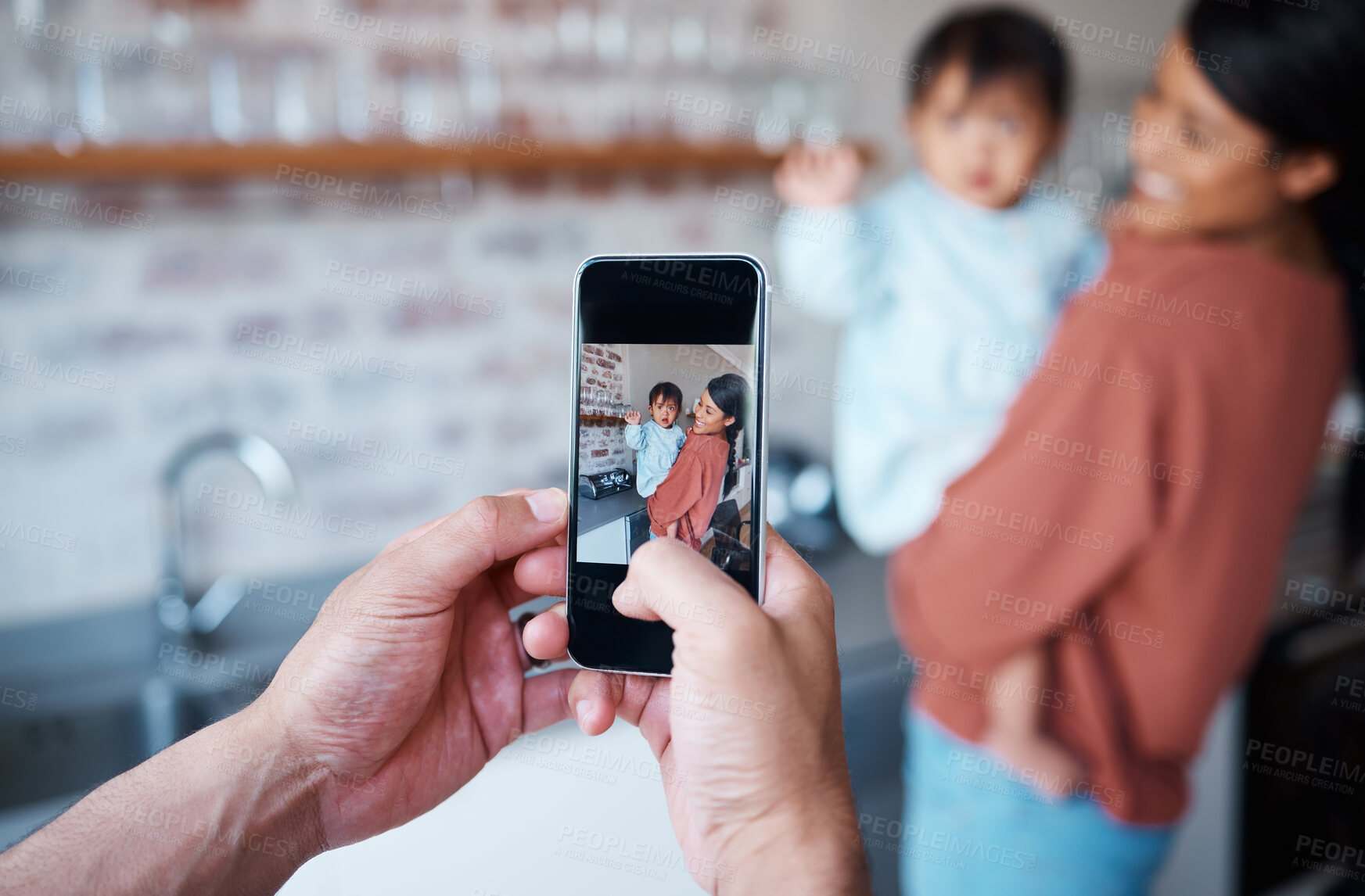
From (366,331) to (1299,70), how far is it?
1273 millimetres

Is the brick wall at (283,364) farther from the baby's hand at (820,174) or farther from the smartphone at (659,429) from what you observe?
the smartphone at (659,429)

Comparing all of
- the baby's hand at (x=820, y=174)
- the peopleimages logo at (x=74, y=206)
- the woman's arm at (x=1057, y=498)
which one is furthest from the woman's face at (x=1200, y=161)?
the peopleimages logo at (x=74, y=206)

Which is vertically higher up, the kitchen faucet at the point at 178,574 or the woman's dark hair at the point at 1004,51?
the woman's dark hair at the point at 1004,51

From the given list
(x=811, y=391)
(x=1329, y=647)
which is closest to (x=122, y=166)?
(x=811, y=391)

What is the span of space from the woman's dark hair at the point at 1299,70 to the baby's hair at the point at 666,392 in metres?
0.92

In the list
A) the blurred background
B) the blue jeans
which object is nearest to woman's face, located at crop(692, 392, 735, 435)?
the blurred background

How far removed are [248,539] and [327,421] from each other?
21 centimetres

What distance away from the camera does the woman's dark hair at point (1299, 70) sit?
97cm

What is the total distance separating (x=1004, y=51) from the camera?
1322 mm

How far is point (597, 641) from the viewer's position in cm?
57

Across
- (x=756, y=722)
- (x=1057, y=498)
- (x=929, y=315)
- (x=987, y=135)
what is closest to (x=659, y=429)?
(x=756, y=722)

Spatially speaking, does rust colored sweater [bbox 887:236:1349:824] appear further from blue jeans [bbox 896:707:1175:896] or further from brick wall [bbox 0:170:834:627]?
brick wall [bbox 0:170:834:627]

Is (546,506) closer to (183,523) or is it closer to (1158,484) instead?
(1158,484)

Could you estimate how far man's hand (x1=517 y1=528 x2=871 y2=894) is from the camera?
487mm
